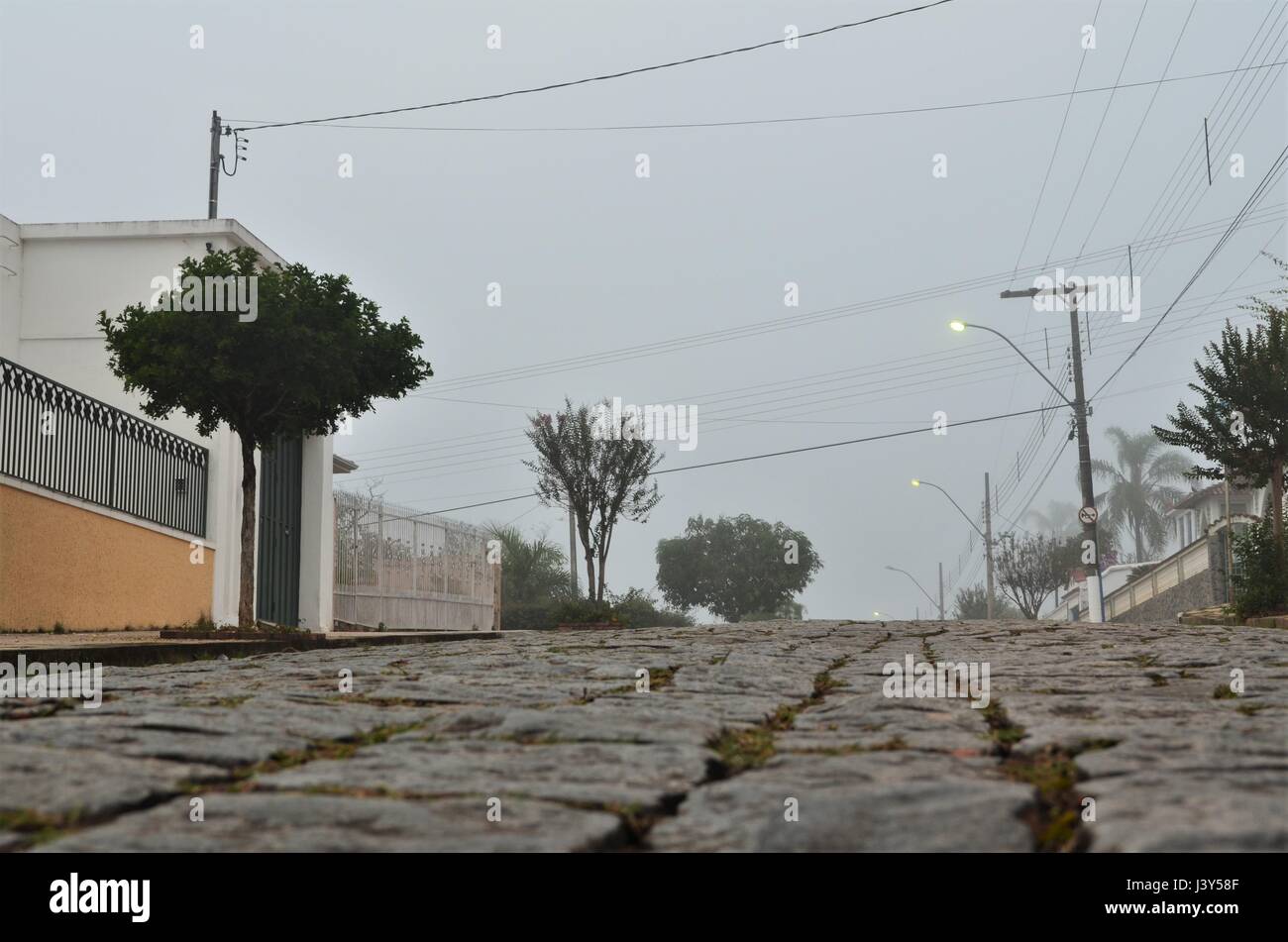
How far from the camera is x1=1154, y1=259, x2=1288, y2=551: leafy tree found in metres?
15.4

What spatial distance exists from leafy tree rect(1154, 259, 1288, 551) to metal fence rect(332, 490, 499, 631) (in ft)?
40.2

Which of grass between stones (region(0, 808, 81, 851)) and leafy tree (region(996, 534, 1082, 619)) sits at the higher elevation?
leafy tree (region(996, 534, 1082, 619))

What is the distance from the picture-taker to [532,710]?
4246mm

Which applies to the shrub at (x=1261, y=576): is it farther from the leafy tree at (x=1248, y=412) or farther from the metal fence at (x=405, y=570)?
the metal fence at (x=405, y=570)

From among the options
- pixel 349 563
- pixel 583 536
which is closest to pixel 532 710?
pixel 349 563

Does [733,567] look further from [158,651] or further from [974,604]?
[158,651]

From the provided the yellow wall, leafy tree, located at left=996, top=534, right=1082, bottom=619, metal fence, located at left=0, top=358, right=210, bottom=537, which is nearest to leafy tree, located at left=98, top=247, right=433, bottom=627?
metal fence, located at left=0, top=358, right=210, bottom=537

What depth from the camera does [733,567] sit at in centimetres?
6009

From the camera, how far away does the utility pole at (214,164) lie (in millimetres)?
22359

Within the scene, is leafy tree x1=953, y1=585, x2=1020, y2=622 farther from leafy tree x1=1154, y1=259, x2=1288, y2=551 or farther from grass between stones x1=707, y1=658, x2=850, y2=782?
grass between stones x1=707, y1=658, x2=850, y2=782

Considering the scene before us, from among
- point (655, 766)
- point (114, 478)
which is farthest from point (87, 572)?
point (655, 766)

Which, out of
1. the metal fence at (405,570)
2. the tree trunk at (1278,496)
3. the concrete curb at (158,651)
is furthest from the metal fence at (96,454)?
the tree trunk at (1278,496)
